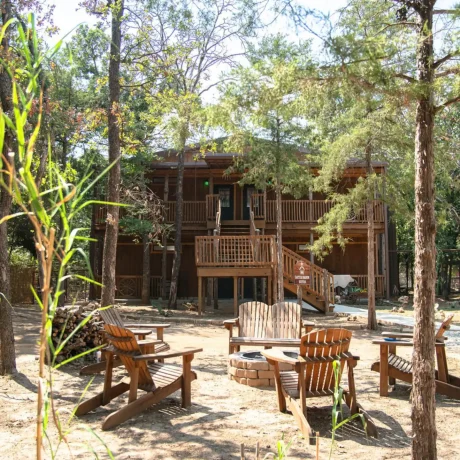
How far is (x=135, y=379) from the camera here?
4.95 metres

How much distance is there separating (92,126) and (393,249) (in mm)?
17802

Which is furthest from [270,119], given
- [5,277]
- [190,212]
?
[190,212]

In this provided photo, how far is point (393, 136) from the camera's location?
36.3 feet

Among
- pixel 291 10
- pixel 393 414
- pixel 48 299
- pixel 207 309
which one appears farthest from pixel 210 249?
pixel 48 299

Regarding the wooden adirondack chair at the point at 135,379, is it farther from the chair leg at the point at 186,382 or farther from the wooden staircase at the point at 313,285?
the wooden staircase at the point at 313,285

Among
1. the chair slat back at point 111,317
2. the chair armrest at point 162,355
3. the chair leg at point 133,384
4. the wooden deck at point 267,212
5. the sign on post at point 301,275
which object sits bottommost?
the chair leg at point 133,384

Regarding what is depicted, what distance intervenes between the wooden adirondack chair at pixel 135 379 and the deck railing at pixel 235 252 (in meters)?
9.82

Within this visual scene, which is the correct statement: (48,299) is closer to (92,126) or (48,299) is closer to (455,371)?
(455,371)

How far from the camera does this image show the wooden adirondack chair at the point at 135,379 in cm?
480

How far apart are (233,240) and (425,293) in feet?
41.5

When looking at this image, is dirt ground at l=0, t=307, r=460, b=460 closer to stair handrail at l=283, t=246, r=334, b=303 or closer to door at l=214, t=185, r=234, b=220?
stair handrail at l=283, t=246, r=334, b=303

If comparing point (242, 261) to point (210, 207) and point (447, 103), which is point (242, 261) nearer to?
point (210, 207)

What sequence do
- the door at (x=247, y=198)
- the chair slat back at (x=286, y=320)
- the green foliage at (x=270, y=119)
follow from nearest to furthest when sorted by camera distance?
the green foliage at (x=270, y=119) < the chair slat back at (x=286, y=320) < the door at (x=247, y=198)

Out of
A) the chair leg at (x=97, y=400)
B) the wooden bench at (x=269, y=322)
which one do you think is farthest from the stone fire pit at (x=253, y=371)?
the chair leg at (x=97, y=400)
